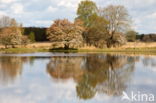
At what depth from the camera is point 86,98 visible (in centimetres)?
1021

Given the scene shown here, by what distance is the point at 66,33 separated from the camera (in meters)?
62.8

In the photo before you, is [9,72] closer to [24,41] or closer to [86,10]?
[86,10]

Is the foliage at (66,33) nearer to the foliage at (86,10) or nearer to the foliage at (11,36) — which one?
the foliage at (86,10)

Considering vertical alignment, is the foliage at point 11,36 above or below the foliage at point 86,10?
below

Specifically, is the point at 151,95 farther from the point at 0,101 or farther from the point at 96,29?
the point at 96,29

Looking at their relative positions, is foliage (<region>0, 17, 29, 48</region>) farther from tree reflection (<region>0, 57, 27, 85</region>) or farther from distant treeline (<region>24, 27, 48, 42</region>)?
tree reflection (<region>0, 57, 27, 85</region>)

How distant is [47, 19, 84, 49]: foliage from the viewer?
202 feet

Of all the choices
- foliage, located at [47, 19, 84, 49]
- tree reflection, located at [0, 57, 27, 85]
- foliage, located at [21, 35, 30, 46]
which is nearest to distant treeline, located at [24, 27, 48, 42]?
foliage, located at [21, 35, 30, 46]

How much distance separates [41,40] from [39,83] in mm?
83710

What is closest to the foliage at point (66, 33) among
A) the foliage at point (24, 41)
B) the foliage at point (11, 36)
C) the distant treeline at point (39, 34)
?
the foliage at point (11, 36)

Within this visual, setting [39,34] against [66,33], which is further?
[39,34]

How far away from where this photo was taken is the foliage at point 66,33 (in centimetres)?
6172

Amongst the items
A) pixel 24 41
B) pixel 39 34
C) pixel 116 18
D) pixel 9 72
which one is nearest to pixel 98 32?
pixel 116 18

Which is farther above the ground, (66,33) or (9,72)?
(66,33)
